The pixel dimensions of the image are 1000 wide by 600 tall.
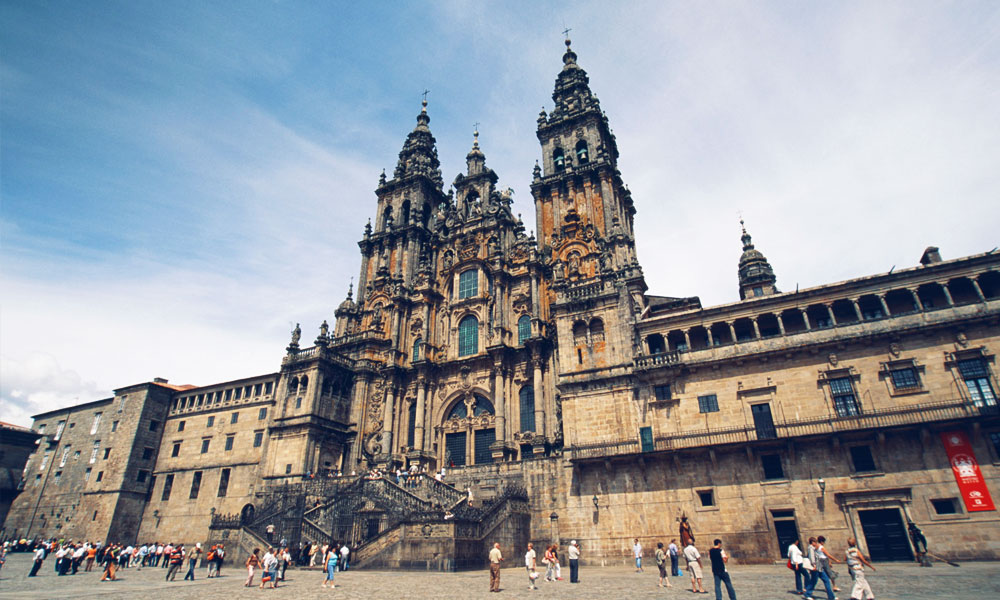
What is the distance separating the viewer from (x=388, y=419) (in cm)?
4075

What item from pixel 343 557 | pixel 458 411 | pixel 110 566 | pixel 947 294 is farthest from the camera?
pixel 458 411

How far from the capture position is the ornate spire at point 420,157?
176 feet

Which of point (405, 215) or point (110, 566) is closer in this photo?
point (110, 566)

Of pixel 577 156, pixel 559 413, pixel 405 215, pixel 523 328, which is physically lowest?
pixel 559 413

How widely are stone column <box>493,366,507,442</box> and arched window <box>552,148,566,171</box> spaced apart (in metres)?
18.2

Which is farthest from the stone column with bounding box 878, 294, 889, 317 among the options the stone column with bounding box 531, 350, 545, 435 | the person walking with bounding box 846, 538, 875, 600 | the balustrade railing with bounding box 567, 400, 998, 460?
the stone column with bounding box 531, 350, 545, 435

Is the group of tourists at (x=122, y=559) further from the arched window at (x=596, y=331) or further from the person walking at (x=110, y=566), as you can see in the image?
the arched window at (x=596, y=331)

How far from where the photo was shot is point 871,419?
2423 centimetres

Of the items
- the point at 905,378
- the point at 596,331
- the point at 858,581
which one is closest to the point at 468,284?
the point at 596,331

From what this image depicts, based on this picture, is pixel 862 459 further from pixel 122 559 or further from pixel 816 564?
pixel 122 559

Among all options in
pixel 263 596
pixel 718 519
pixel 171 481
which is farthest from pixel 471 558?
pixel 171 481

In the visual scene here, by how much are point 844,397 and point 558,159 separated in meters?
28.5

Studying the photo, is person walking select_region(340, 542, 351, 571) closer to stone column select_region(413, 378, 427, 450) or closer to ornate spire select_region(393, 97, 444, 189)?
stone column select_region(413, 378, 427, 450)

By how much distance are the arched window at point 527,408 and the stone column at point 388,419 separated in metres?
10.4
